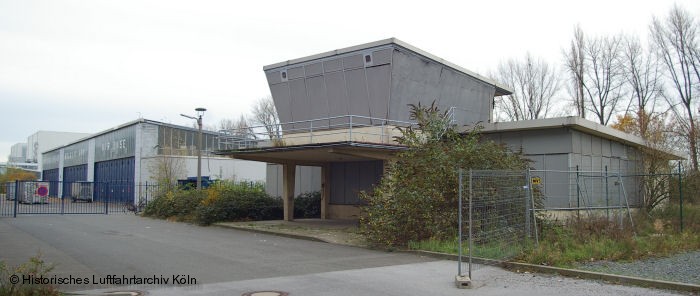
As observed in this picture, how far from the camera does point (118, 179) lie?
4881cm

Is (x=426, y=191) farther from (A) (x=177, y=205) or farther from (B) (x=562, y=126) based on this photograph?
(A) (x=177, y=205)

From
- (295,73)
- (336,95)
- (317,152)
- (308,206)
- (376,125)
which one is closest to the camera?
(317,152)

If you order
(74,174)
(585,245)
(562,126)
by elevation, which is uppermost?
(562,126)

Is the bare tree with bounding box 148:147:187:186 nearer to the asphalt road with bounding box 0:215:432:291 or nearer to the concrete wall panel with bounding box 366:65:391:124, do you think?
the asphalt road with bounding box 0:215:432:291

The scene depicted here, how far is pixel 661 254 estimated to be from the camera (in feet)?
40.8

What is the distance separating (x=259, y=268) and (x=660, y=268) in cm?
792

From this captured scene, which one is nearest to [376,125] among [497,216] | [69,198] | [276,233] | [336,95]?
[336,95]

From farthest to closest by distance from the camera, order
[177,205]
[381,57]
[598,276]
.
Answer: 1. [177,205]
2. [381,57]
3. [598,276]

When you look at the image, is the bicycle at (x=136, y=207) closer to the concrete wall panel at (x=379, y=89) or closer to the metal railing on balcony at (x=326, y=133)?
the metal railing on balcony at (x=326, y=133)

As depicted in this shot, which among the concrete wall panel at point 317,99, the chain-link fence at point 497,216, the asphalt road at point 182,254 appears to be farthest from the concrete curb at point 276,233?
the concrete wall panel at point 317,99

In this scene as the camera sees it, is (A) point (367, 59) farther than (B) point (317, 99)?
No

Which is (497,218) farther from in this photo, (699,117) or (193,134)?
(193,134)

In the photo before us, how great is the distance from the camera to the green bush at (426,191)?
14.4 meters

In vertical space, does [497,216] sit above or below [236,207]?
above
